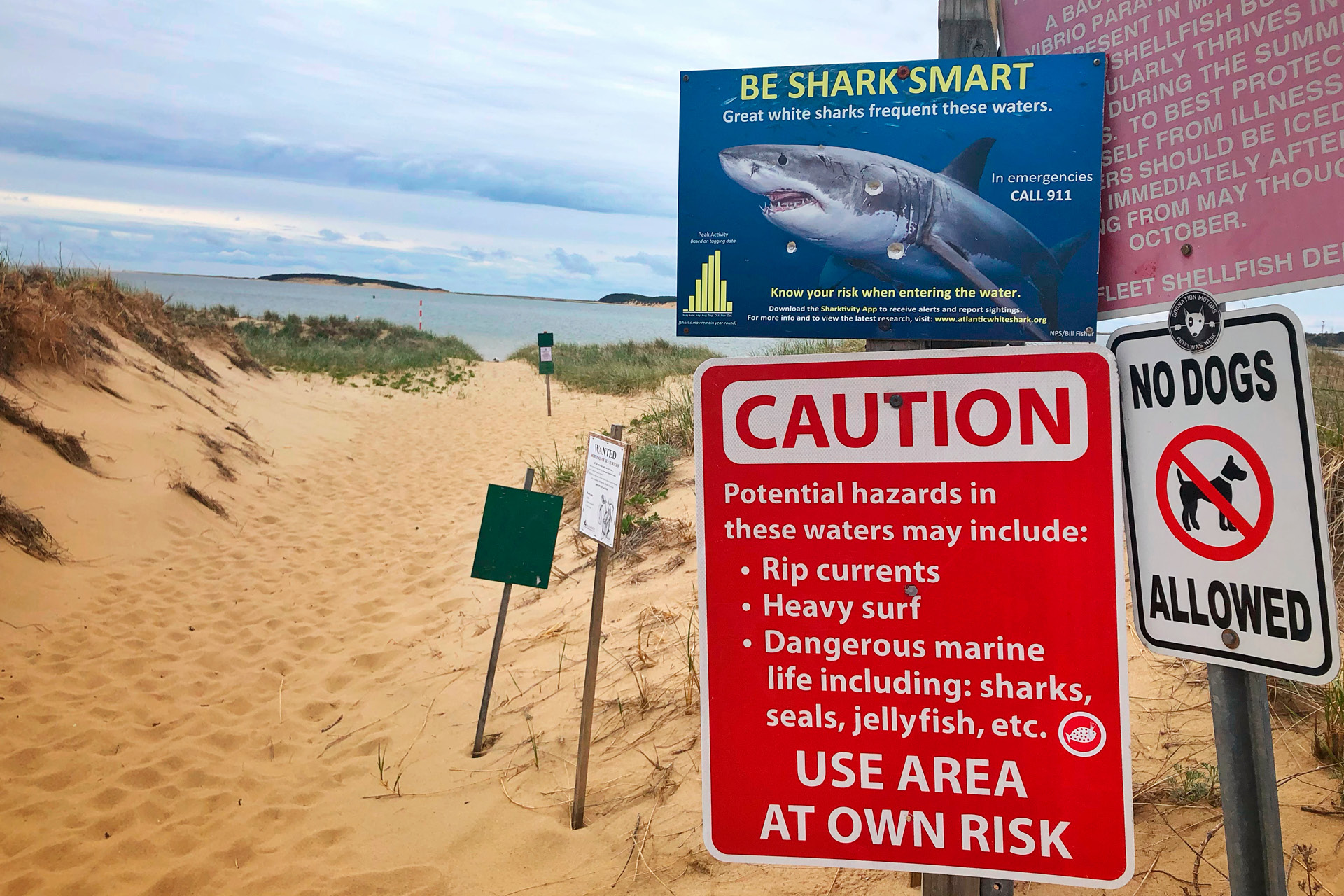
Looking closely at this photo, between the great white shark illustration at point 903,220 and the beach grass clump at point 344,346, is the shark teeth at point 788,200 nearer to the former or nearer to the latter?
the great white shark illustration at point 903,220

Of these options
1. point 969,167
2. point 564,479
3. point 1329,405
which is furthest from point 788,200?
point 564,479

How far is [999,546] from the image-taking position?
4.59 feet

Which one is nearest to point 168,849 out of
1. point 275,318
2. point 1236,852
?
point 1236,852

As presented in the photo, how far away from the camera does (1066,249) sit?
187 cm

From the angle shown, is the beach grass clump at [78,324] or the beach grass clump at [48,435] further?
the beach grass clump at [78,324]

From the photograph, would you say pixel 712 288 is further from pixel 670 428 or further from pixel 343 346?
pixel 343 346

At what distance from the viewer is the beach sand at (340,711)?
2.85 metres

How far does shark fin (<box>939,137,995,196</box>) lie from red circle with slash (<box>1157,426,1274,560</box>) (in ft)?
2.74

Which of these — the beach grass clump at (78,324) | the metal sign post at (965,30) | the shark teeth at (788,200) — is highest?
the beach grass clump at (78,324)

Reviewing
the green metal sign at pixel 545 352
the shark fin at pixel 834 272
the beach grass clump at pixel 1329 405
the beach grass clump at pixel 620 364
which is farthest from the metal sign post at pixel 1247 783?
the green metal sign at pixel 545 352

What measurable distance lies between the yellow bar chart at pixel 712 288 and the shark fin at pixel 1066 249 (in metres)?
0.76

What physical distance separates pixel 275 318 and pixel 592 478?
33228 mm

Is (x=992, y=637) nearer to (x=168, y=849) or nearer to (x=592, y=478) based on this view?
(x=592, y=478)

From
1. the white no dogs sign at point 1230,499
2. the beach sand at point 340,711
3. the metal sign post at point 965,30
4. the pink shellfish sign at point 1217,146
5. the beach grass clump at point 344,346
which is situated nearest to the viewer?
the white no dogs sign at point 1230,499
